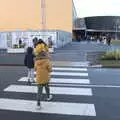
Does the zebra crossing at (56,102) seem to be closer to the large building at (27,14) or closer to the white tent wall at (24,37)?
the white tent wall at (24,37)

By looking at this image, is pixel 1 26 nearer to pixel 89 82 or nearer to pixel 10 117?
pixel 89 82

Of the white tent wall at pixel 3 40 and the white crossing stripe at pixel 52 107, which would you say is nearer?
the white crossing stripe at pixel 52 107

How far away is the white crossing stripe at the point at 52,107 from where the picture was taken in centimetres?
909

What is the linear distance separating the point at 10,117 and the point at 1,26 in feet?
241

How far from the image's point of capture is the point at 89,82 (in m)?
14.6

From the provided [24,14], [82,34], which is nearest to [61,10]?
[24,14]

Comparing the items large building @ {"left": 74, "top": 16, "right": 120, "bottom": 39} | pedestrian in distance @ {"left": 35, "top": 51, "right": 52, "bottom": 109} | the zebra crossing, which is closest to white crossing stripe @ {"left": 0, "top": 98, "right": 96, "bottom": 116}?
the zebra crossing

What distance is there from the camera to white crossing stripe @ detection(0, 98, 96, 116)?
29.8 ft

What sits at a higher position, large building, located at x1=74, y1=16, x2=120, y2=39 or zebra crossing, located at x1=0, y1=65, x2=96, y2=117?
large building, located at x1=74, y1=16, x2=120, y2=39

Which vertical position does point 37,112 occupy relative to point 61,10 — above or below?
below

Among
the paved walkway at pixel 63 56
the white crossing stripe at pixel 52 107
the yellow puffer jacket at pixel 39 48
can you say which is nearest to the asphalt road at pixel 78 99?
the white crossing stripe at pixel 52 107

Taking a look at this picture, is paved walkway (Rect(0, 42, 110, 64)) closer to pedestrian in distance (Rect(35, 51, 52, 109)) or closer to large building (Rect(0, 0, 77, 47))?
pedestrian in distance (Rect(35, 51, 52, 109))

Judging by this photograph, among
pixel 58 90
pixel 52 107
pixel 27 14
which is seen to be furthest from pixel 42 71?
pixel 27 14

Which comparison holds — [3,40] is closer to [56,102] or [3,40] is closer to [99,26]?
[56,102]
